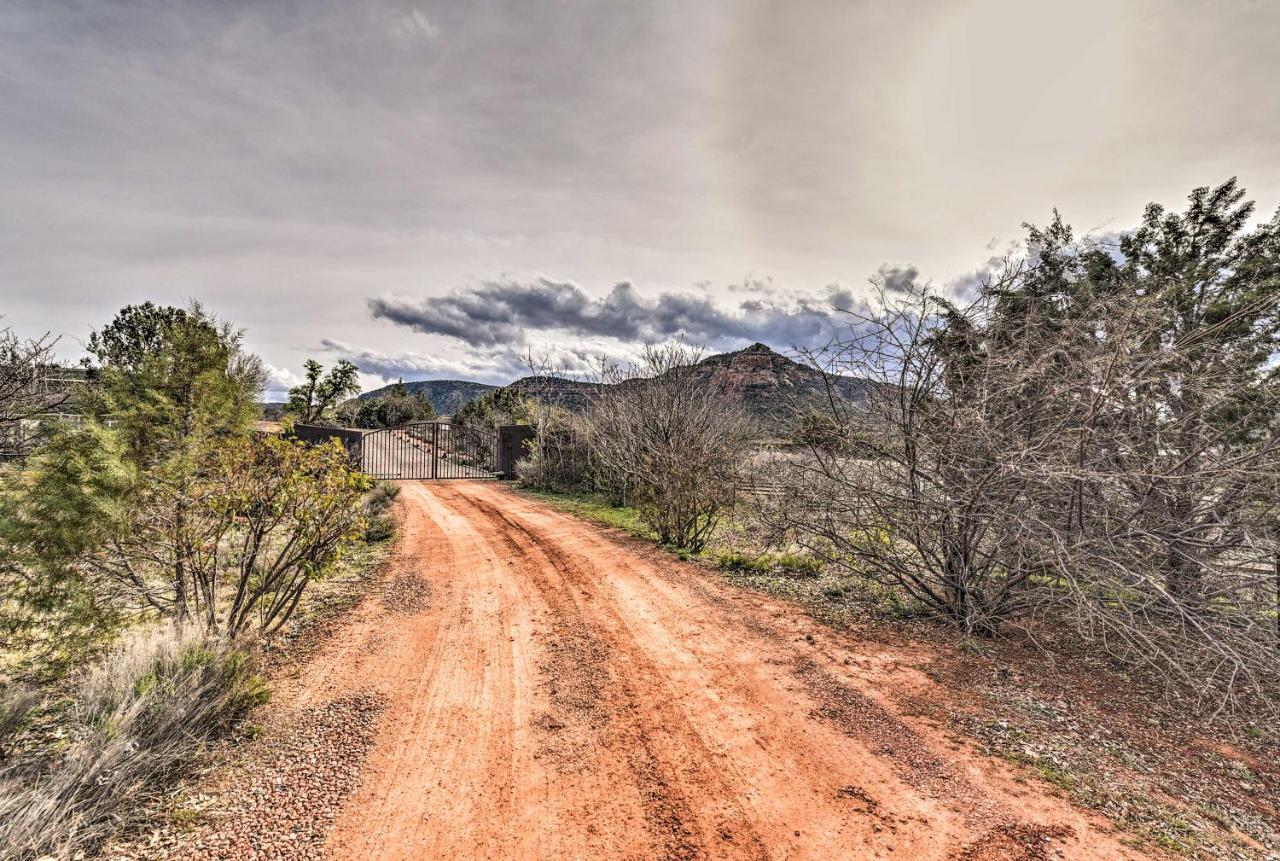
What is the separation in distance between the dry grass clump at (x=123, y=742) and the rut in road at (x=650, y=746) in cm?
54

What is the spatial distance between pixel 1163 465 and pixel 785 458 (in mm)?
3758

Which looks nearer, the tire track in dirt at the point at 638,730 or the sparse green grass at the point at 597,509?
the tire track in dirt at the point at 638,730

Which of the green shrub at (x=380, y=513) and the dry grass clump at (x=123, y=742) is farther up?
the green shrub at (x=380, y=513)

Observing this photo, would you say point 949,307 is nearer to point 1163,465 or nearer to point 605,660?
point 1163,465

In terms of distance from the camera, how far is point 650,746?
340cm

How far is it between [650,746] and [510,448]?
61.2 feet

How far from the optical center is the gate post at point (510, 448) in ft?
68.5

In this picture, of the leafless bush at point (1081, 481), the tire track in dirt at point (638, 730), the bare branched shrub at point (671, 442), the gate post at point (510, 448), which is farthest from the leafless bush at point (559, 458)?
the leafless bush at point (1081, 481)

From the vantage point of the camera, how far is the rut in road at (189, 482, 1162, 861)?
2619mm

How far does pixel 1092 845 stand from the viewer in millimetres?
2576

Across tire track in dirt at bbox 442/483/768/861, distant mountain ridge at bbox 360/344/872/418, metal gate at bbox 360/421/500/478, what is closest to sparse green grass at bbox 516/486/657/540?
distant mountain ridge at bbox 360/344/872/418

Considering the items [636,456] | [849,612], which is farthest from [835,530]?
[636,456]

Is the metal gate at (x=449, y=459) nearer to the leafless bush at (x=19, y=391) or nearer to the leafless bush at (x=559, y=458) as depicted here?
the leafless bush at (x=559, y=458)

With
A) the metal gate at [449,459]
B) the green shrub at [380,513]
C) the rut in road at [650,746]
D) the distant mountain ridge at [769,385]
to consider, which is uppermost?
the distant mountain ridge at [769,385]
